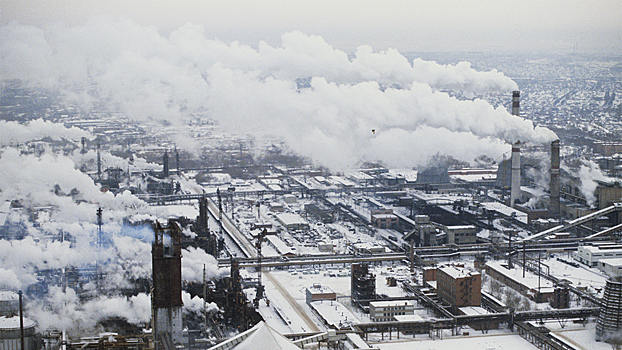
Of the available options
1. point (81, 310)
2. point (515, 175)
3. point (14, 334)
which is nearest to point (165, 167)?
point (515, 175)

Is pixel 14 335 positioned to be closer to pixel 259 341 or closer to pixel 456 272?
pixel 259 341

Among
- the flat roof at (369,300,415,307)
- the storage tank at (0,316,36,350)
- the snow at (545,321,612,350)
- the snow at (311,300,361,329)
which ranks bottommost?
the snow at (545,321,612,350)

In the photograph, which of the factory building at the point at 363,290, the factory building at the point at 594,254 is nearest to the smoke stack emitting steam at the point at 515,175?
Answer: the factory building at the point at 594,254

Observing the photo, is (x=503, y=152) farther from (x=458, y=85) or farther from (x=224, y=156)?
(x=224, y=156)

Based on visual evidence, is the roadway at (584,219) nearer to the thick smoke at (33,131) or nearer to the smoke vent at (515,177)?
the smoke vent at (515,177)

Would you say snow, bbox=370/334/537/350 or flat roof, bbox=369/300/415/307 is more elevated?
flat roof, bbox=369/300/415/307

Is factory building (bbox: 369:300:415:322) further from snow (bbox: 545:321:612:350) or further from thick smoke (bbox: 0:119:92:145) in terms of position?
thick smoke (bbox: 0:119:92:145)

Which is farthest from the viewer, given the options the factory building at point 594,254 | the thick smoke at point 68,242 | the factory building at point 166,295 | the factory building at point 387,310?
the factory building at point 594,254

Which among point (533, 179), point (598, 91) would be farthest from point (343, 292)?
point (598, 91)

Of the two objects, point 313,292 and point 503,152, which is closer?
point 313,292

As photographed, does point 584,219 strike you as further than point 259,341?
Yes

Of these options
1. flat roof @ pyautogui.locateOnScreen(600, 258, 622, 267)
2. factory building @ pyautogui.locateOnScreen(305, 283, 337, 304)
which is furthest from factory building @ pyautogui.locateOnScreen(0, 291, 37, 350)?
flat roof @ pyautogui.locateOnScreen(600, 258, 622, 267)
